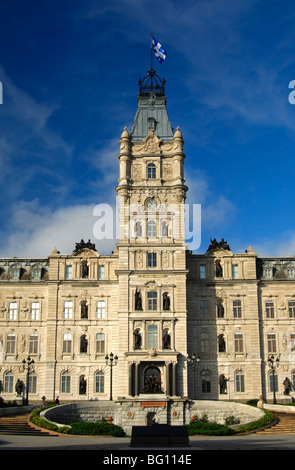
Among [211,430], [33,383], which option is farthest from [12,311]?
[211,430]

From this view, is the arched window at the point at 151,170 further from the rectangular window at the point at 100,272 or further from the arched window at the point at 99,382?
the arched window at the point at 99,382

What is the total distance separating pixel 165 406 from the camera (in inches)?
2178

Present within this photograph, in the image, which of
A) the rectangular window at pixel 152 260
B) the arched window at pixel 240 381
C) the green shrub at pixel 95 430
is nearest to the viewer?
the green shrub at pixel 95 430

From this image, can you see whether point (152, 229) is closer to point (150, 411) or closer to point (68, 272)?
point (68, 272)

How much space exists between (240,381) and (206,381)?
387 cm

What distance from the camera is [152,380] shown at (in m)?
56.8

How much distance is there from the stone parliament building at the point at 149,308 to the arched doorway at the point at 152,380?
20 centimetres

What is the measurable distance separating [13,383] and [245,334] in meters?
27.3

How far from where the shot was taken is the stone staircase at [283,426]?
141 feet

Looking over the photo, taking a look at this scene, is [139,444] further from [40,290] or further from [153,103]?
[153,103]

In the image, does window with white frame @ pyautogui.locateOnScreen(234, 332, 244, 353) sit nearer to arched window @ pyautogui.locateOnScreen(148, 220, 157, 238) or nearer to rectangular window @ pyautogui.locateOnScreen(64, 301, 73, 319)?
arched window @ pyautogui.locateOnScreen(148, 220, 157, 238)

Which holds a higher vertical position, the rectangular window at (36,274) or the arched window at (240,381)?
the rectangular window at (36,274)

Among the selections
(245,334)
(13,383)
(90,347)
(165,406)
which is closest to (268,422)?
(165,406)

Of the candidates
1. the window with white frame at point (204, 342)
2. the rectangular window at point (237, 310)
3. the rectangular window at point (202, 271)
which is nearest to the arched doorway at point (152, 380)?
the window with white frame at point (204, 342)
